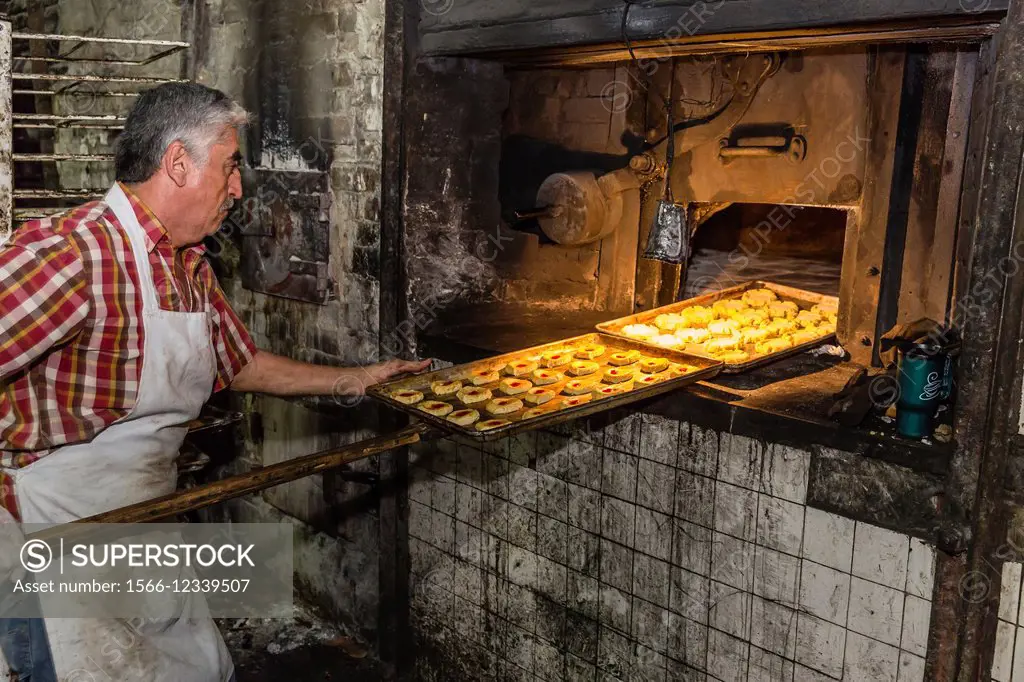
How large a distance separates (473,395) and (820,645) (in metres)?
1.42

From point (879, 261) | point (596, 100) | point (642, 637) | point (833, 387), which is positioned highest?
point (596, 100)

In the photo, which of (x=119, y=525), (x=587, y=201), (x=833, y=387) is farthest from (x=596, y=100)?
(x=119, y=525)

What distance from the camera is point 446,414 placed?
9.43ft

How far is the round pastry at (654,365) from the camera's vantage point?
10.7ft

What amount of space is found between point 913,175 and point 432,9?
2.14m

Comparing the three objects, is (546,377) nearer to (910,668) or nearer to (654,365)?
(654,365)

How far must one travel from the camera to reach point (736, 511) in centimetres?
307

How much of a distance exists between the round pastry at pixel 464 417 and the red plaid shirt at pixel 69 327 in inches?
37.3

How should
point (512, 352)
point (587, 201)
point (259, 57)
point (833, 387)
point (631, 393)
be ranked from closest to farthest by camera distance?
point (631, 393) → point (833, 387) → point (512, 352) → point (587, 201) → point (259, 57)

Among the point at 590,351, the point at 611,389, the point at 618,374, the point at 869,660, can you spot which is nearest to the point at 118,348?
the point at 611,389

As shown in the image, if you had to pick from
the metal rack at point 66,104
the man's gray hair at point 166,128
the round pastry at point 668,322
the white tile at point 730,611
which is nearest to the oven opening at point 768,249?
the round pastry at point 668,322

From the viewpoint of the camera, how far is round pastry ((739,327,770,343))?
3688mm

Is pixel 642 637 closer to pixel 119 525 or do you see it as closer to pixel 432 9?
pixel 119 525

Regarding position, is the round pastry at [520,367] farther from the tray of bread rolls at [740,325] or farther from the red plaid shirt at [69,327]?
the red plaid shirt at [69,327]
